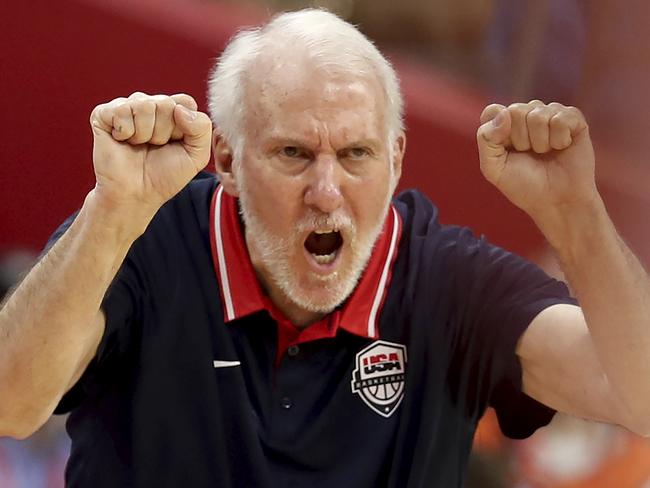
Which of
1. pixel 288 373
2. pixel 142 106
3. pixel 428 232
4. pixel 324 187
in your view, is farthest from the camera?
pixel 428 232

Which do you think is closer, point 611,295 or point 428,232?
point 611,295

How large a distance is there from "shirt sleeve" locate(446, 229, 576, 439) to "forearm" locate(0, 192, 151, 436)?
0.50m

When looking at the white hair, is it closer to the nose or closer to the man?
the man

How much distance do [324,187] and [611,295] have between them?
392 mm

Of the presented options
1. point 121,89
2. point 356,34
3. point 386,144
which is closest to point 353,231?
point 386,144

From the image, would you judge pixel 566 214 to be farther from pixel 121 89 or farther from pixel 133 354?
pixel 121 89

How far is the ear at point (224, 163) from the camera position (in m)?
1.71

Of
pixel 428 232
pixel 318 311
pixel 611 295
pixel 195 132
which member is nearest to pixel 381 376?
pixel 318 311

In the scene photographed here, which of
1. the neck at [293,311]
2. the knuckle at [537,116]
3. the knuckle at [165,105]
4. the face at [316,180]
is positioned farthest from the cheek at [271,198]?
the knuckle at [537,116]

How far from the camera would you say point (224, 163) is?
1.73 meters

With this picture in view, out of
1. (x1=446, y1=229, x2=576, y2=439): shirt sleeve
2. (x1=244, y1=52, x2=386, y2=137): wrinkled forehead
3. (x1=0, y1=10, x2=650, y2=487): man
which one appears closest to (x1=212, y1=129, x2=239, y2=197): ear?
(x1=0, y1=10, x2=650, y2=487): man

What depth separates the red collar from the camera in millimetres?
1662

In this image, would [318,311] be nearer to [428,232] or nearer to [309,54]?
[428,232]

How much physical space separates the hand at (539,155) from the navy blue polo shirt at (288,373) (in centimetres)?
20
